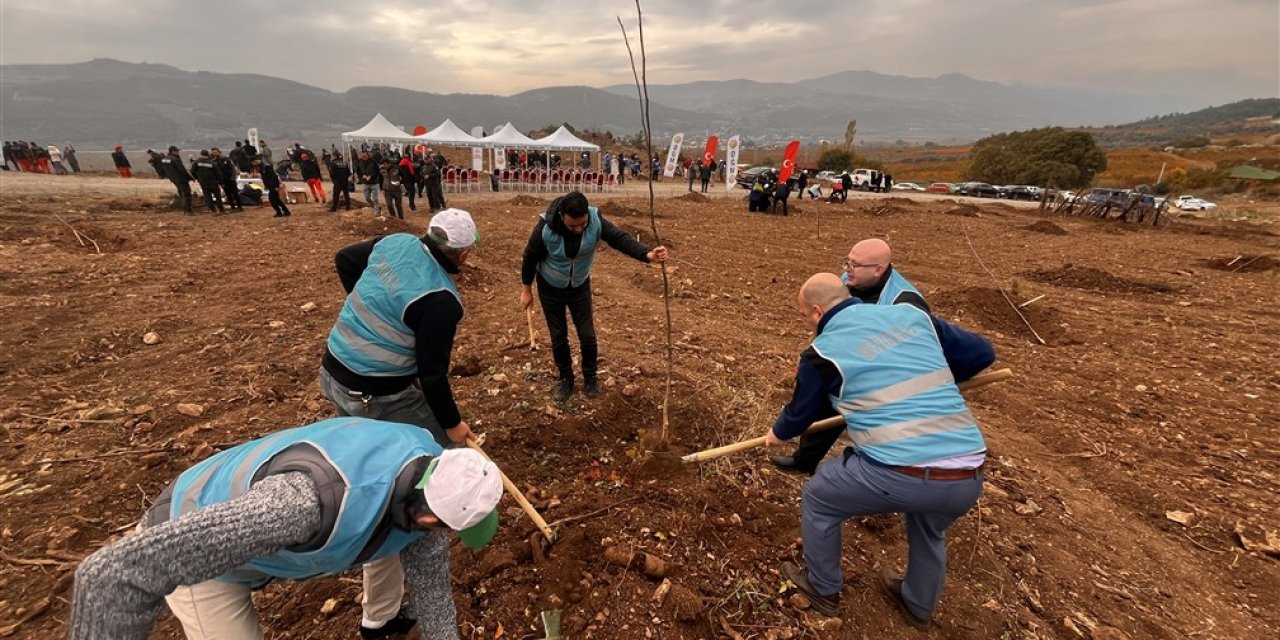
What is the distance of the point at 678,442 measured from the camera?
3.71 metres

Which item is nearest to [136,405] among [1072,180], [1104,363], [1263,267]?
[1104,363]

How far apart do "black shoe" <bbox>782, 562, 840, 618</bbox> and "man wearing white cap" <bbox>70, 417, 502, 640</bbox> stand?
1.69 m

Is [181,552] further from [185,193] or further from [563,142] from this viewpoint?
[563,142]

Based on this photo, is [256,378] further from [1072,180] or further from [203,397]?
[1072,180]

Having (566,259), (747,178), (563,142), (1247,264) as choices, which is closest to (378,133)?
(563,142)

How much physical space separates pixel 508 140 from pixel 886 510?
2300cm

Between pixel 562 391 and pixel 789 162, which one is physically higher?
pixel 789 162

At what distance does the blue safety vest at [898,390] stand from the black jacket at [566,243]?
1794 mm

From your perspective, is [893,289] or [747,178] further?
[747,178]

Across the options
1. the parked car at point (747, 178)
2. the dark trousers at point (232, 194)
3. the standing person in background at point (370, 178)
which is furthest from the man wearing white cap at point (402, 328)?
the parked car at point (747, 178)

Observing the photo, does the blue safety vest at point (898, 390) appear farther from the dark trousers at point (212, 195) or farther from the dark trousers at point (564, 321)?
the dark trousers at point (212, 195)

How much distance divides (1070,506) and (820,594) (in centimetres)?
225

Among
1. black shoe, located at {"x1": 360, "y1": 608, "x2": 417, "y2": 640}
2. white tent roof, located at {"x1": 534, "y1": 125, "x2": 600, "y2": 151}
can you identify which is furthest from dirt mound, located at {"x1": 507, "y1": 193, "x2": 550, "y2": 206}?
black shoe, located at {"x1": 360, "y1": 608, "x2": 417, "y2": 640}

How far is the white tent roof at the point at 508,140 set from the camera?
850 inches
